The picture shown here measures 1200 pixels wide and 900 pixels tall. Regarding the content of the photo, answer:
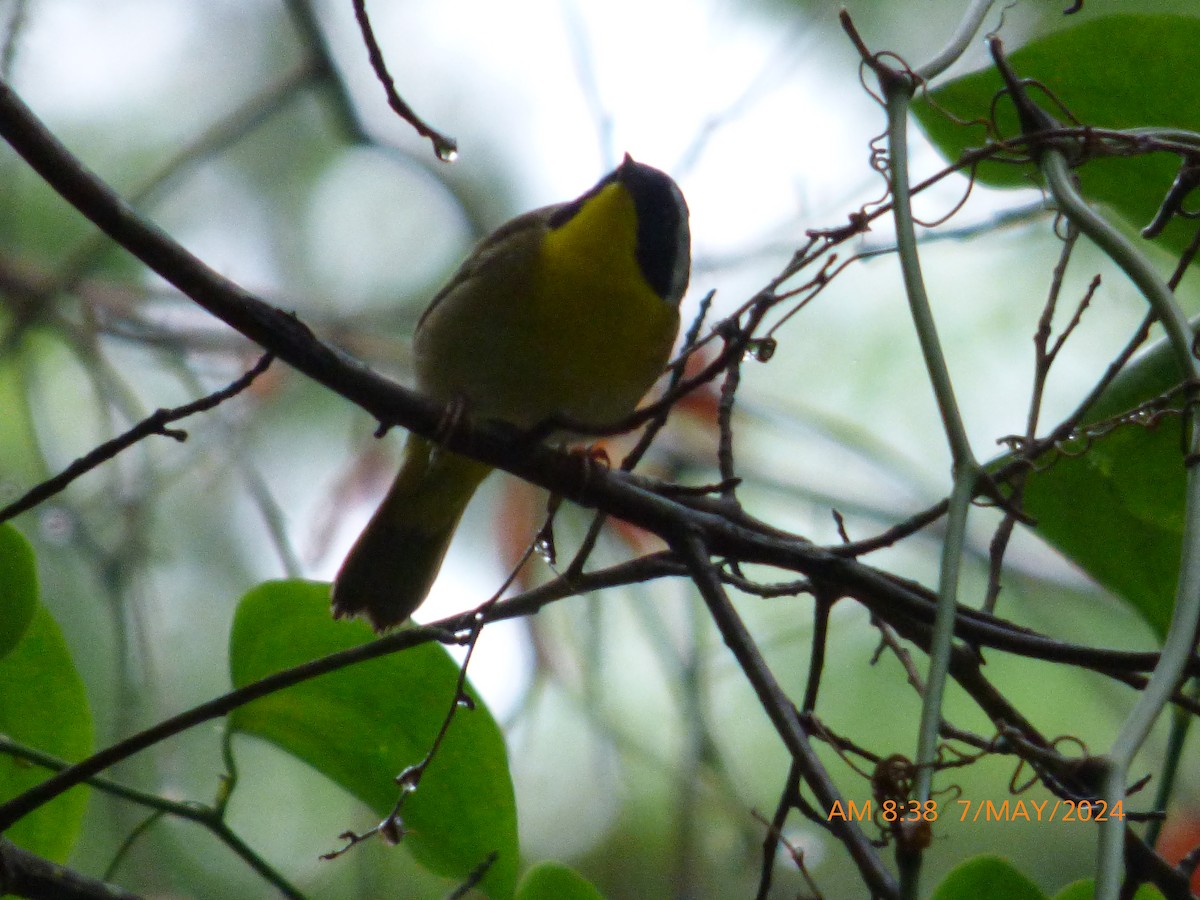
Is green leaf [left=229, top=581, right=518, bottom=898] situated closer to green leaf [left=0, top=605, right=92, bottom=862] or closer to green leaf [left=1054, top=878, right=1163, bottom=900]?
green leaf [left=0, top=605, right=92, bottom=862]

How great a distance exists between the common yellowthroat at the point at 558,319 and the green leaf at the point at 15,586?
0.80 meters

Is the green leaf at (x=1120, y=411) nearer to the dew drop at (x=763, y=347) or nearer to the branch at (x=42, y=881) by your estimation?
the dew drop at (x=763, y=347)

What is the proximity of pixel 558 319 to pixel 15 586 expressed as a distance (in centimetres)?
115

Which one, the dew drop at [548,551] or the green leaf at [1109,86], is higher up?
the green leaf at [1109,86]

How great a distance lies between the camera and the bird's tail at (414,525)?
8.21 ft

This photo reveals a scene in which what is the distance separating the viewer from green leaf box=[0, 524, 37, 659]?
1.35 metres

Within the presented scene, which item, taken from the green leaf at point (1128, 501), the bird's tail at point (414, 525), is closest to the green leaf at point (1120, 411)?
the green leaf at point (1128, 501)

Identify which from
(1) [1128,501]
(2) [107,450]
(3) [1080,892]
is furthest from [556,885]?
(1) [1128,501]

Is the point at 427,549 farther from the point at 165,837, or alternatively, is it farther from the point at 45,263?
the point at 45,263

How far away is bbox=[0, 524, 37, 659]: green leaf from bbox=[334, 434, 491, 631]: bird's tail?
1.08 metres

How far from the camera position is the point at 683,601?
316 centimetres

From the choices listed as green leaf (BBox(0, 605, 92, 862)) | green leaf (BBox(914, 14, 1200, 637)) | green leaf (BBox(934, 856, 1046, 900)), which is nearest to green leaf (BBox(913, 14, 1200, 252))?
green leaf (BBox(914, 14, 1200, 637))

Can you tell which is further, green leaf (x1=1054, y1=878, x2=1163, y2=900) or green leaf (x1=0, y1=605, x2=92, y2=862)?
green leaf (x1=0, y1=605, x2=92, y2=862)

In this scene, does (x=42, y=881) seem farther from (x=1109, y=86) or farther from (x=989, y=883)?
(x=1109, y=86)
